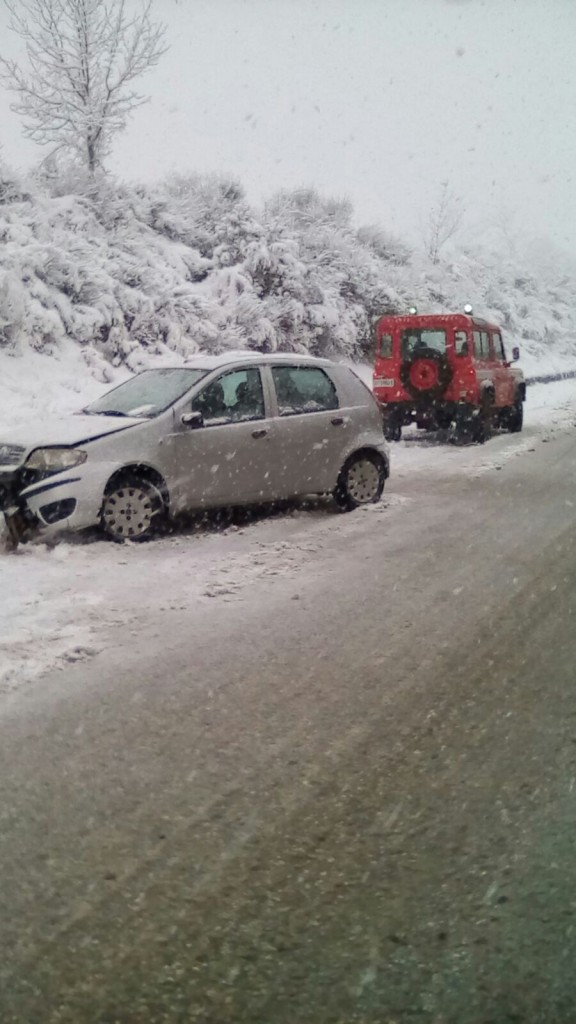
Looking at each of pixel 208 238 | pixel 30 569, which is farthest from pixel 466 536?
pixel 208 238

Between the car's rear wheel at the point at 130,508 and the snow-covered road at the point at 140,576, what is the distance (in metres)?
0.16

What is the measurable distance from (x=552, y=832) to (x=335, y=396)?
6517 mm

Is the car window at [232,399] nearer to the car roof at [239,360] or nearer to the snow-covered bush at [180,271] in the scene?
the car roof at [239,360]

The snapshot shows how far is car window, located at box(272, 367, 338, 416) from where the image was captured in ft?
28.6

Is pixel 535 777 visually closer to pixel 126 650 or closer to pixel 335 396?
pixel 126 650

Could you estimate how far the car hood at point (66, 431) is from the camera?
295 inches

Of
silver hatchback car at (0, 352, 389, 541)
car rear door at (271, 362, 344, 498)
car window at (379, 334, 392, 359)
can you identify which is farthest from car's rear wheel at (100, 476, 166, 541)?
car window at (379, 334, 392, 359)

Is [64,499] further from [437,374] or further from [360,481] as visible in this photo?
[437,374]

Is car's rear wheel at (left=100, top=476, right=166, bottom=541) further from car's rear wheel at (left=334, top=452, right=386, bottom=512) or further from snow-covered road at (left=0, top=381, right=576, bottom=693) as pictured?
car's rear wheel at (left=334, top=452, right=386, bottom=512)

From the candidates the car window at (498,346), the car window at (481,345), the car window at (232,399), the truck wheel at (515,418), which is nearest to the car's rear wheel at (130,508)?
the car window at (232,399)

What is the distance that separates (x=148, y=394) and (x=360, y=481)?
95.5 inches

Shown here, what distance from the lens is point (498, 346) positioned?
16.7 meters

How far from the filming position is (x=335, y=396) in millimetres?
9195

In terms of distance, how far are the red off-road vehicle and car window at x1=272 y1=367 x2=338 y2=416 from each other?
6136 millimetres
